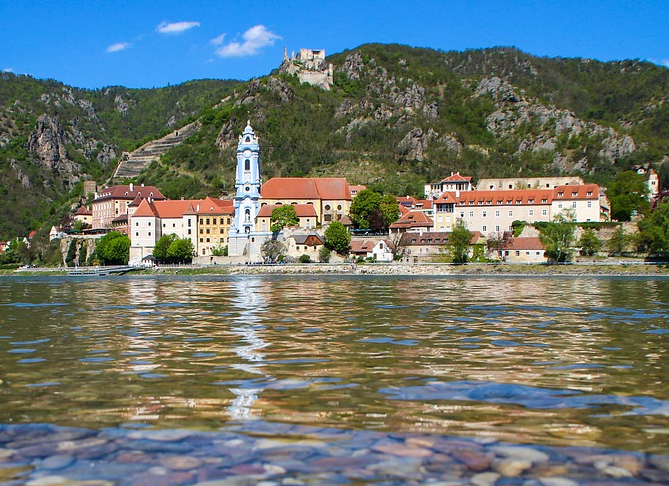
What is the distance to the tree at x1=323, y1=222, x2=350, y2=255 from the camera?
88.9 meters

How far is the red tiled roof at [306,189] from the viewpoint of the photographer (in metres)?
105

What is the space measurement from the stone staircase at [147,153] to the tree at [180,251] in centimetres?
7110

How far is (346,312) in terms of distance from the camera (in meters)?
29.6

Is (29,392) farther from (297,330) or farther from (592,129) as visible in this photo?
(592,129)

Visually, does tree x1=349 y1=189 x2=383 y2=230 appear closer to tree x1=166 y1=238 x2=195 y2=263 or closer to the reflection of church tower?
the reflection of church tower

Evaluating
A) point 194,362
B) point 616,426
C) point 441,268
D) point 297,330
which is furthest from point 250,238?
point 616,426

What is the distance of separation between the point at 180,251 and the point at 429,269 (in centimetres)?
3452

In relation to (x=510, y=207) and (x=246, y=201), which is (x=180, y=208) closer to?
(x=246, y=201)

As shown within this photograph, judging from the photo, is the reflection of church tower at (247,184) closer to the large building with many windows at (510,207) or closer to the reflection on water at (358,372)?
the large building with many windows at (510,207)

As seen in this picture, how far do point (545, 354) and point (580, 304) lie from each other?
701 inches

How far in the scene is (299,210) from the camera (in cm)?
10000

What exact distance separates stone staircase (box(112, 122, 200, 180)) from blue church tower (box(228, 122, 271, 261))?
68.9 metres

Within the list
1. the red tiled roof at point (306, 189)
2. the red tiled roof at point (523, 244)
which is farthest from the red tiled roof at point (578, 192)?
the red tiled roof at point (306, 189)

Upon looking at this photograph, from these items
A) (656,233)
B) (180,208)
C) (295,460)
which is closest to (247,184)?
(180,208)
